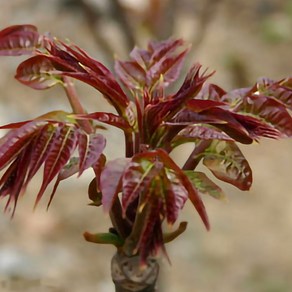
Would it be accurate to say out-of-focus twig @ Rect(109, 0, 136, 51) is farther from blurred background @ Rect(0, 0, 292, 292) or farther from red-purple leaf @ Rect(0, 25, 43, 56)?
red-purple leaf @ Rect(0, 25, 43, 56)

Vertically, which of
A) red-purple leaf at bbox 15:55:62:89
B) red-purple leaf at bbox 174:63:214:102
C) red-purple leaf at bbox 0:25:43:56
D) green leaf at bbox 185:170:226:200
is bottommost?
green leaf at bbox 185:170:226:200

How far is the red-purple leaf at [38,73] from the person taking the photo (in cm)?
80

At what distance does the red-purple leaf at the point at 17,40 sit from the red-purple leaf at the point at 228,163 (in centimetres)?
23

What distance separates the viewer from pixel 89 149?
69cm

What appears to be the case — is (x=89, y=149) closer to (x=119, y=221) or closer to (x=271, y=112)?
Result: (x=119, y=221)

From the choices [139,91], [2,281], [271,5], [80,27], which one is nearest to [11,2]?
[80,27]

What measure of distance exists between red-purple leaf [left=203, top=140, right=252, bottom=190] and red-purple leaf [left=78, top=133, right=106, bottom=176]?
11cm

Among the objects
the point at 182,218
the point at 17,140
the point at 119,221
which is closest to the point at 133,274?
the point at 119,221

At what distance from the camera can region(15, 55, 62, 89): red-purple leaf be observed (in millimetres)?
795

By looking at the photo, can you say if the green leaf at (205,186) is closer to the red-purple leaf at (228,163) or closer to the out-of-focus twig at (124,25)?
the red-purple leaf at (228,163)

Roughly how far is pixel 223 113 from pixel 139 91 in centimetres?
13

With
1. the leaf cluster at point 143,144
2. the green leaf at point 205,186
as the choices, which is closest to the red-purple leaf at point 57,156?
the leaf cluster at point 143,144

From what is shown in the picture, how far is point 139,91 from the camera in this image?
0.81 m

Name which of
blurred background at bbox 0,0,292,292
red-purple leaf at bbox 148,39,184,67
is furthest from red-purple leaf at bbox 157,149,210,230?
blurred background at bbox 0,0,292,292
